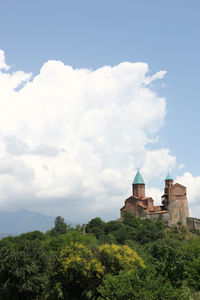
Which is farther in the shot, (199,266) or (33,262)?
(33,262)

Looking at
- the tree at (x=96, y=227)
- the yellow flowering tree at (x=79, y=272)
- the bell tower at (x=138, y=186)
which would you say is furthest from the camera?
the bell tower at (x=138, y=186)

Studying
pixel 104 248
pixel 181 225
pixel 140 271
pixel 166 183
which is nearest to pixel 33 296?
pixel 104 248

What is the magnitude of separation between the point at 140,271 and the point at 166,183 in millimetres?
69825

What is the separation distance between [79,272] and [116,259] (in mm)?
4259

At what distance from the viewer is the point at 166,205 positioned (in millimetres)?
94625

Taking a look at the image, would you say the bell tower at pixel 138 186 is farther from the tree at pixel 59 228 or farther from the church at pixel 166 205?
the tree at pixel 59 228

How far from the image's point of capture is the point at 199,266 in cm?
3600

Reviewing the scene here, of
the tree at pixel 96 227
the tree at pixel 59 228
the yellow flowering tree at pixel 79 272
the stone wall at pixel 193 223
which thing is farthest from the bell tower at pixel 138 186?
the yellow flowering tree at pixel 79 272

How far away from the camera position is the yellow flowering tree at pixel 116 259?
37031 mm

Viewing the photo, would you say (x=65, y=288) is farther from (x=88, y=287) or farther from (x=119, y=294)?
(x=119, y=294)

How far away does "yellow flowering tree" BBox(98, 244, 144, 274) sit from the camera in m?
37.0

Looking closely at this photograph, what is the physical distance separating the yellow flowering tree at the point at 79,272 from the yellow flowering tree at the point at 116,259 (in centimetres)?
90

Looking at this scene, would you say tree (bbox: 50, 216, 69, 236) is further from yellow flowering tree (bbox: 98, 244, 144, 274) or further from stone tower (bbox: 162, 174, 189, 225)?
yellow flowering tree (bbox: 98, 244, 144, 274)

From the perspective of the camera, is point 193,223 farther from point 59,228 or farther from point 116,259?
point 116,259
